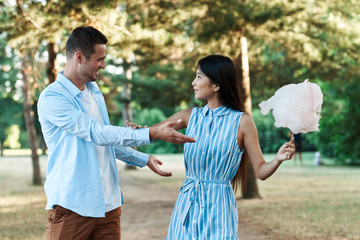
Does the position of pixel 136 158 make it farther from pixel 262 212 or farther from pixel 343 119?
pixel 343 119

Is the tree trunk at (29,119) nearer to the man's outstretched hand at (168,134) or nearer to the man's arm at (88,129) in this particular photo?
the man's arm at (88,129)

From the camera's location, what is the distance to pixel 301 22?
12.4 metres

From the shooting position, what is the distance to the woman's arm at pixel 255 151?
129 inches

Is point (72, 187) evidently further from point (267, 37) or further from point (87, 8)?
point (267, 37)

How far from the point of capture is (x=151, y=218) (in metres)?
10.4

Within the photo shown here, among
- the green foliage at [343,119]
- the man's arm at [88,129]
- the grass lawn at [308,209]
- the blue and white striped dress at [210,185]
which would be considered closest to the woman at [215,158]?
the blue and white striped dress at [210,185]

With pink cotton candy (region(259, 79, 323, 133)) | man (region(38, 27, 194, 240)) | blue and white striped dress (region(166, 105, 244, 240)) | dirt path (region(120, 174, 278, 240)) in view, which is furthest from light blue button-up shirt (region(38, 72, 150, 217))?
dirt path (region(120, 174, 278, 240))

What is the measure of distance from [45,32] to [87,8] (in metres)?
1.27

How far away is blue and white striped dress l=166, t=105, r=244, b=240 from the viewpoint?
3.37m

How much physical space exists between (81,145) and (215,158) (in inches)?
35.4

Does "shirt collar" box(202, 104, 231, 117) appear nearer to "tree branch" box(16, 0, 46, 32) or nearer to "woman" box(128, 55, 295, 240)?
"woman" box(128, 55, 295, 240)

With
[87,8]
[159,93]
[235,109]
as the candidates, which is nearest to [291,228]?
[87,8]

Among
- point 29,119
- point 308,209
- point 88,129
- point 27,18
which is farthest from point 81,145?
point 29,119

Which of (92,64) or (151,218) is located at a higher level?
(92,64)
